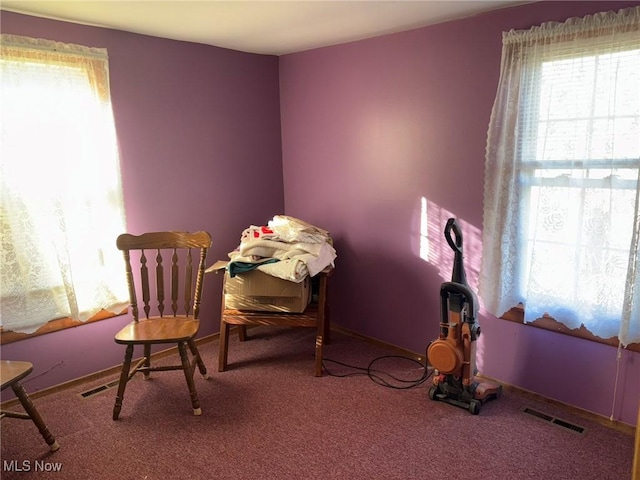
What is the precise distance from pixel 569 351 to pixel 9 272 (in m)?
2.96

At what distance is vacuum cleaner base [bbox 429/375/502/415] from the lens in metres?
2.60

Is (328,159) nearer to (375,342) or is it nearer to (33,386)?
(375,342)

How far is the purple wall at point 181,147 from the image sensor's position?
2855 millimetres

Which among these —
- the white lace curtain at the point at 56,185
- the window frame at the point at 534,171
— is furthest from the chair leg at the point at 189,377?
the window frame at the point at 534,171

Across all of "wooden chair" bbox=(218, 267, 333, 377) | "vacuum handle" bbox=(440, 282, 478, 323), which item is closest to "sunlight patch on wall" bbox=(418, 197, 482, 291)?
"vacuum handle" bbox=(440, 282, 478, 323)

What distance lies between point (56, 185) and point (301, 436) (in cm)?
187

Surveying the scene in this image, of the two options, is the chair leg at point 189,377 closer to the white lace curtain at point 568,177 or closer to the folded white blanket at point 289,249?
the folded white blanket at point 289,249

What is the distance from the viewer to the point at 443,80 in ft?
9.35

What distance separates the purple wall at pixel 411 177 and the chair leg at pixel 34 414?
2.05m

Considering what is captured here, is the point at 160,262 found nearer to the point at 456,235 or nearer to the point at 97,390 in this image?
the point at 97,390

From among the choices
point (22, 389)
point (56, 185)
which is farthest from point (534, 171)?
point (22, 389)

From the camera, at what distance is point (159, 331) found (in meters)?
2.58

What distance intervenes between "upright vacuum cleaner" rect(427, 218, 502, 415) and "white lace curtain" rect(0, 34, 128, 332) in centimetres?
195

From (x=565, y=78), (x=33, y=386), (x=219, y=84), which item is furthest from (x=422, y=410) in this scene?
(x=219, y=84)
